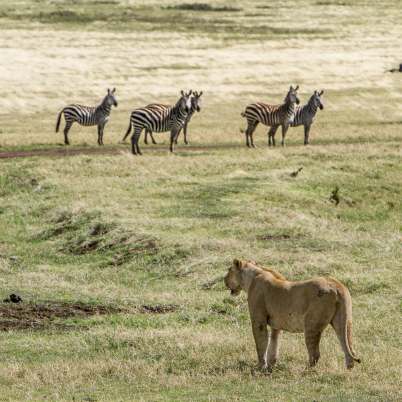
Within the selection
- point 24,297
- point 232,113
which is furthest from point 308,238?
point 232,113

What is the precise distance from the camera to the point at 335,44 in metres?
84.8

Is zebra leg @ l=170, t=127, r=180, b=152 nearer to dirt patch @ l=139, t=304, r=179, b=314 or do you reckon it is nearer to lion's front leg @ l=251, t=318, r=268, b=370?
dirt patch @ l=139, t=304, r=179, b=314

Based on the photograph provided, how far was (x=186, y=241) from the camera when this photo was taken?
73.5 feet

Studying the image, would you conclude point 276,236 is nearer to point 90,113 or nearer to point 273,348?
point 273,348

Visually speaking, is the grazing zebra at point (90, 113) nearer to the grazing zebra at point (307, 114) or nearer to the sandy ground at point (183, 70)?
the sandy ground at point (183, 70)

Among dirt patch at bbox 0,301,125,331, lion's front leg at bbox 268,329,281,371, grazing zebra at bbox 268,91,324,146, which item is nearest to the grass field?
dirt patch at bbox 0,301,125,331

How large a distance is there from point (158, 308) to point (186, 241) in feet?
14.4

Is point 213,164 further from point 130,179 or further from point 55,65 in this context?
point 55,65

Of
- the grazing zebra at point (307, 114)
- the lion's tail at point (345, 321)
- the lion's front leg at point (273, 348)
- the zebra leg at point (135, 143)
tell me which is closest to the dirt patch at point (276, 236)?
the lion's front leg at point (273, 348)

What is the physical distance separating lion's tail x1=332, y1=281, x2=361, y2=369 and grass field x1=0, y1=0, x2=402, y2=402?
0.26 meters

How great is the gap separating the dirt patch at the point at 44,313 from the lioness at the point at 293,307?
14.6 feet

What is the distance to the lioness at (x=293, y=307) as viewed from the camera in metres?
12.5

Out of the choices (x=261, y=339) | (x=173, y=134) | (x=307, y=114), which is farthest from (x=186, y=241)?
(x=307, y=114)

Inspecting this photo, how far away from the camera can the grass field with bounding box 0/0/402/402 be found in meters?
13.3
